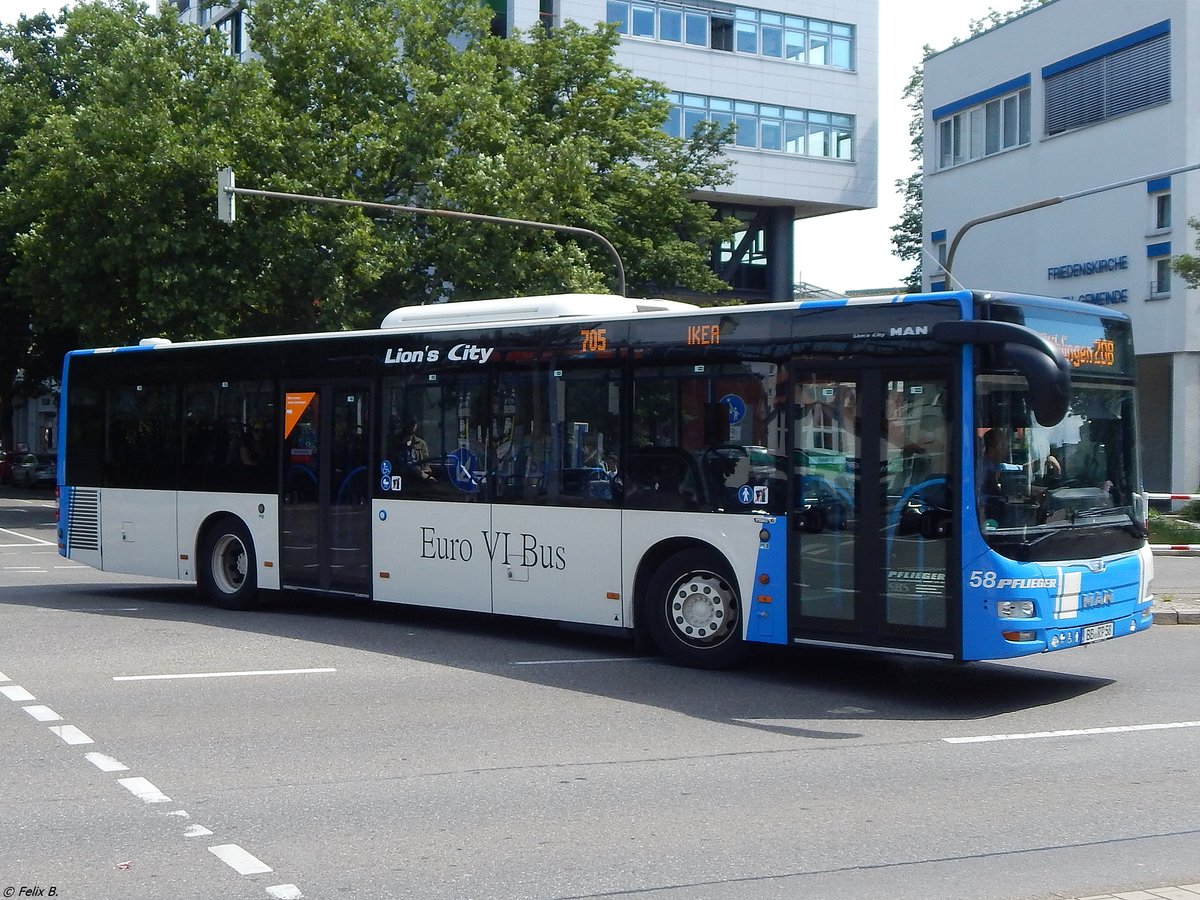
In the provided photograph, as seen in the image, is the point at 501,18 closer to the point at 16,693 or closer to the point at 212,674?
the point at 212,674

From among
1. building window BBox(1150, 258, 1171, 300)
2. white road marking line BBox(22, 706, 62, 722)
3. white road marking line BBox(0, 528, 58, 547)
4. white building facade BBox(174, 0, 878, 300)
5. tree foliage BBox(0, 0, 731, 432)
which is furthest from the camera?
white building facade BBox(174, 0, 878, 300)

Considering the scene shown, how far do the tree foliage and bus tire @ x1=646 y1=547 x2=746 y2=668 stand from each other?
19.8m

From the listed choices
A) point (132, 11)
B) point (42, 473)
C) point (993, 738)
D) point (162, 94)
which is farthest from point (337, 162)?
point (42, 473)

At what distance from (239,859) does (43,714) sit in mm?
3737

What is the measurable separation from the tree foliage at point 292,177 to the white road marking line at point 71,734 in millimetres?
21871

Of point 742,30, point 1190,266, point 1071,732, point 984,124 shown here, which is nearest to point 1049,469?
point 1071,732

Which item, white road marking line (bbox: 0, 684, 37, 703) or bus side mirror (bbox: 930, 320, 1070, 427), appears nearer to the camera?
bus side mirror (bbox: 930, 320, 1070, 427)

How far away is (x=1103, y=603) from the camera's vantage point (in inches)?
387

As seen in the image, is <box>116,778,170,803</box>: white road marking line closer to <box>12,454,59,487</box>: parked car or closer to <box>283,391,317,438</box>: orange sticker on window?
<box>283,391,317,438</box>: orange sticker on window

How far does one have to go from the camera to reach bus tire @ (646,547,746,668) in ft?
35.6

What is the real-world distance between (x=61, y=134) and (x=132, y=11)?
7.00m

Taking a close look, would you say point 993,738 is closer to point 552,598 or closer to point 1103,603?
point 1103,603

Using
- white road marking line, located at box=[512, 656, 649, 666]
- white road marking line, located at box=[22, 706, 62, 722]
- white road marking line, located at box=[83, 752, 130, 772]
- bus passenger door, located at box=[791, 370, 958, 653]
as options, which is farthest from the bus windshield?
white road marking line, located at box=[22, 706, 62, 722]

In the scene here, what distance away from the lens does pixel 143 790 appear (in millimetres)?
6930
